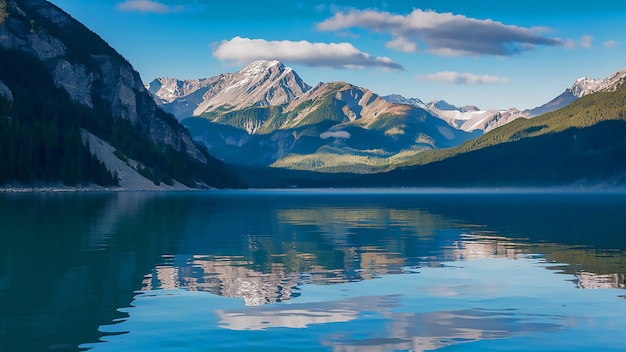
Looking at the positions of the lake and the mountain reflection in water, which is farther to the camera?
the mountain reflection in water

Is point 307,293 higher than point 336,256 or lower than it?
lower

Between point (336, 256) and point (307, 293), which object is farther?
point (336, 256)

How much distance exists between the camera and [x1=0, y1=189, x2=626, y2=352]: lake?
101 ft

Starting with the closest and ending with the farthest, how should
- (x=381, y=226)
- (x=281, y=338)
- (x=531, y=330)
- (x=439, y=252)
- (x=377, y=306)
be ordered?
(x=281, y=338) < (x=531, y=330) < (x=377, y=306) < (x=439, y=252) < (x=381, y=226)

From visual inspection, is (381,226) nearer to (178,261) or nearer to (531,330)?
(178,261)

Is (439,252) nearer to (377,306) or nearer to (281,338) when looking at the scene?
(377,306)

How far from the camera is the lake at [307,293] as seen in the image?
3078cm

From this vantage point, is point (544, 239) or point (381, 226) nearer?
point (544, 239)

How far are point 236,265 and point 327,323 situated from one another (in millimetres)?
23999

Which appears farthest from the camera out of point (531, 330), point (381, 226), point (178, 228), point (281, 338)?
point (381, 226)

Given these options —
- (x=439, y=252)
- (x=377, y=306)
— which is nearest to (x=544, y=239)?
(x=439, y=252)

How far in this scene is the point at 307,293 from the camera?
140ft

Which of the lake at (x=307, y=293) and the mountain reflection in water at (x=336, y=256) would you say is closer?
the lake at (x=307, y=293)

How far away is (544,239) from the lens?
84375 millimetres
